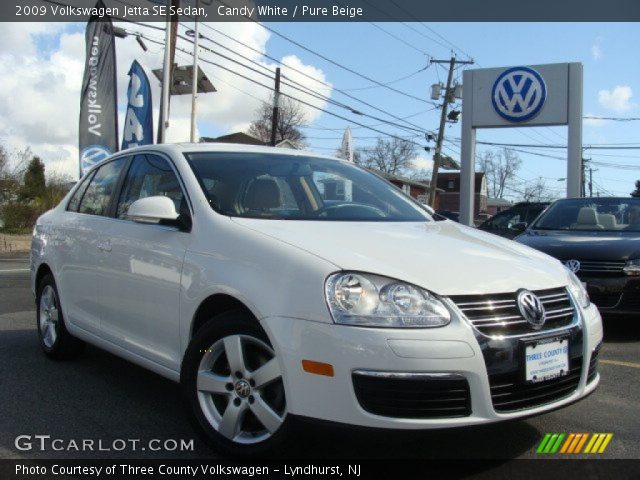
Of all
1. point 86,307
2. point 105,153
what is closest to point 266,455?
point 86,307

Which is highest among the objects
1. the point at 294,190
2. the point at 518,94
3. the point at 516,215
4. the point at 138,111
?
the point at 518,94

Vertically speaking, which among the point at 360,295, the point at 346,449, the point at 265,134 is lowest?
the point at 346,449

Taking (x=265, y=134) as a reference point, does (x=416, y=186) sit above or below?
below

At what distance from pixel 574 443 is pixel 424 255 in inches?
52.6

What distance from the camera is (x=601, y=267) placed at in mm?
6047

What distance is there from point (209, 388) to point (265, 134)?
7334 cm

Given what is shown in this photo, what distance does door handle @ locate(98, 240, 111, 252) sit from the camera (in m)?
4.00

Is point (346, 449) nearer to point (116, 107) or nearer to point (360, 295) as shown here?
point (360, 295)

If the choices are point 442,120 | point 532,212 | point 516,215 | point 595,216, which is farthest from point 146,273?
point 442,120

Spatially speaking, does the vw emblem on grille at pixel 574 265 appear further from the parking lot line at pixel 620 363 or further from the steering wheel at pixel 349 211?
the steering wheel at pixel 349 211

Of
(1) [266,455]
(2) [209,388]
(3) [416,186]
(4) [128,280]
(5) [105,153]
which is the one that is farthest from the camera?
(3) [416,186]

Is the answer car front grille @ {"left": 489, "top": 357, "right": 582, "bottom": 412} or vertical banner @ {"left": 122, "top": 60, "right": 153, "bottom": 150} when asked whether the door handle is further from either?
vertical banner @ {"left": 122, "top": 60, "right": 153, "bottom": 150}

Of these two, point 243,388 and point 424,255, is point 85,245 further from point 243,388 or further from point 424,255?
point 424,255

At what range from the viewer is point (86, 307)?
14.1ft
